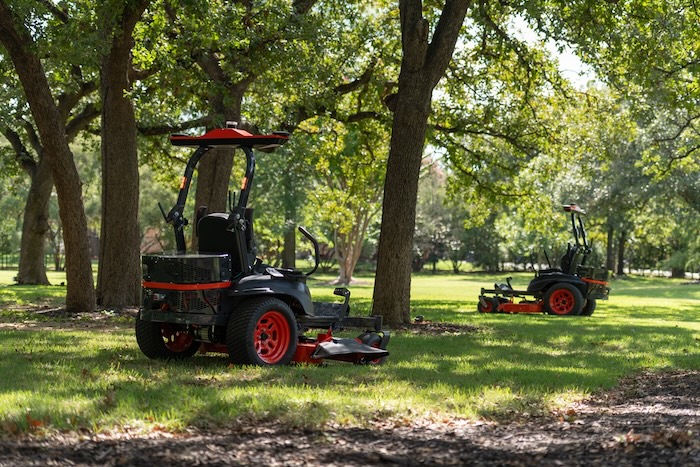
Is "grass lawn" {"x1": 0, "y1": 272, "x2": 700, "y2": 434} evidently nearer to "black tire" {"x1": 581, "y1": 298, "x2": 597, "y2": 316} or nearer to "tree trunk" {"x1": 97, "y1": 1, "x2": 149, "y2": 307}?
"tree trunk" {"x1": 97, "y1": 1, "x2": 149, "y2": 307}

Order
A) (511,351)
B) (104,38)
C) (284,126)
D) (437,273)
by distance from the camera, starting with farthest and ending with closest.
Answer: (437,273), (284,126), (104,38), (511,351)

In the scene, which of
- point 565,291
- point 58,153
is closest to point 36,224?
point 58,153

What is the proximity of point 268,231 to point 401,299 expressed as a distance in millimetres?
30032

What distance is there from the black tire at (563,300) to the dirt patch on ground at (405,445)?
43.6 feet

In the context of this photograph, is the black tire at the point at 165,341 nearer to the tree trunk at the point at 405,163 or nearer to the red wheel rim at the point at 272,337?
the red wheel rim at the point at 272,337

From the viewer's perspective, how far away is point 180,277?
31.2 ft

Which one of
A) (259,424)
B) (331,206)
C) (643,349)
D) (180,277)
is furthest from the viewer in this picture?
(331,206)

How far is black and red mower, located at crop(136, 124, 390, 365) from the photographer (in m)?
9.50

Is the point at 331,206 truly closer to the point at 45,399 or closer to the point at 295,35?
the point at 295,35

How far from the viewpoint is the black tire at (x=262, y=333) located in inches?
373

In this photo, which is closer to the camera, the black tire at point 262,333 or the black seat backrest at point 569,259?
the black tire at point 262,333

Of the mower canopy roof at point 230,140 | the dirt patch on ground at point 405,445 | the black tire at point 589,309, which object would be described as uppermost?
the mower canopy roof at point 230,140

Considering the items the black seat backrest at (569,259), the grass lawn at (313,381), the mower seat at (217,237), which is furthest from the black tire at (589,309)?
the mower seat at (217,237)

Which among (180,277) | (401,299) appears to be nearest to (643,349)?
(401,299)
